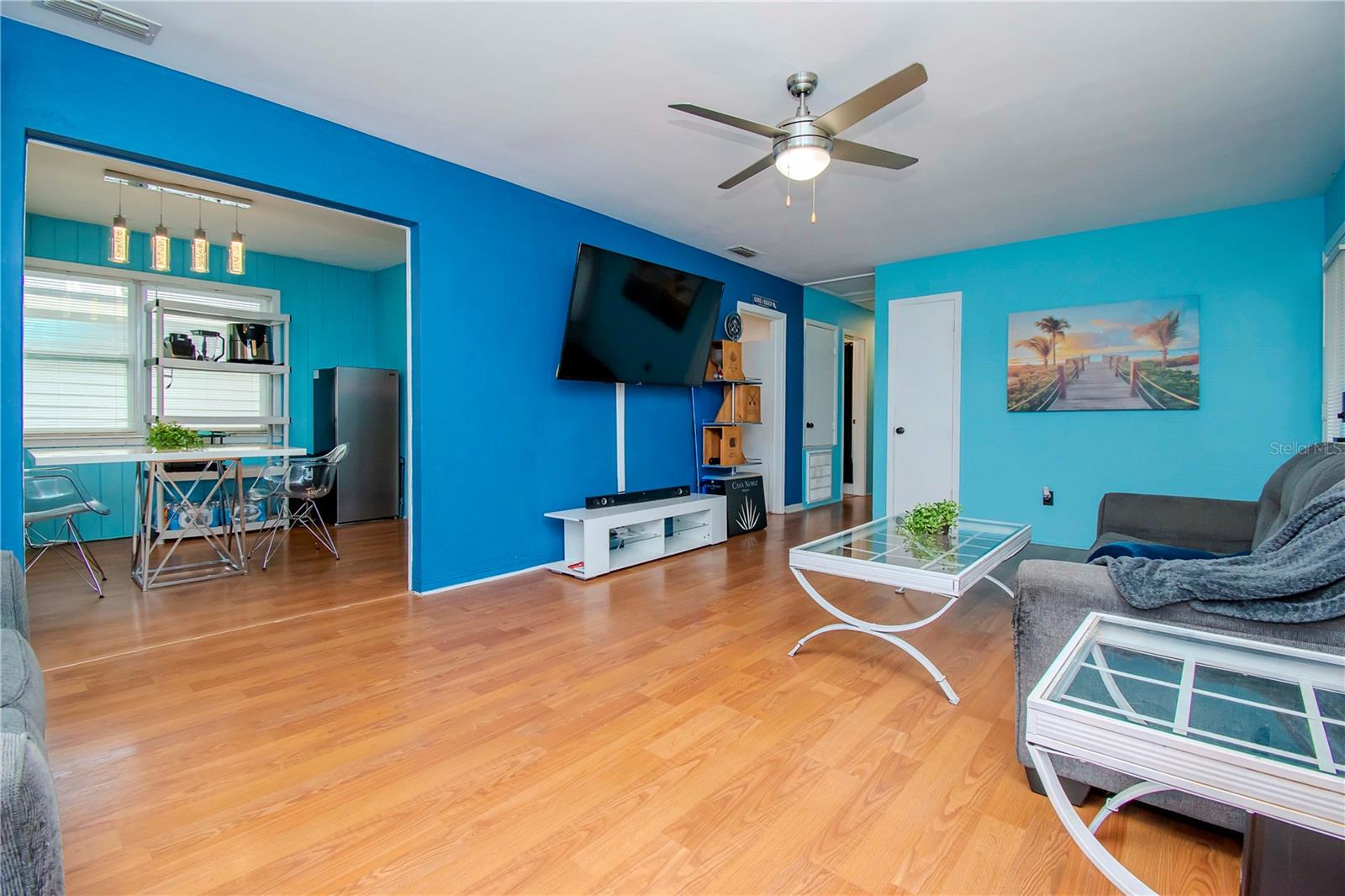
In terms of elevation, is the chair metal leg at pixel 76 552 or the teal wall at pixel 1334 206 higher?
the teal wall at pixel 1334 206

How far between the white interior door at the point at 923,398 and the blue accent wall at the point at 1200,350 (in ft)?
0.37

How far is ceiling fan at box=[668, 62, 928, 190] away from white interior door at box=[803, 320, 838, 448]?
4.35m

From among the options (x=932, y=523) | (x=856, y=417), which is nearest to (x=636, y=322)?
(x=932, y=523)

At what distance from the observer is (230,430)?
562 cm

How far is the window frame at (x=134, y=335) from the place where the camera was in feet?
15.6

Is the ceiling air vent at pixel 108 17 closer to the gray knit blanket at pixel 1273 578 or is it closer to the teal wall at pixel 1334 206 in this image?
the gray knit blanket at pixel 1273 578

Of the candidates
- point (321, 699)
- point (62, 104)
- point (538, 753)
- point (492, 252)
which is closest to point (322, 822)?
point (538, 753)

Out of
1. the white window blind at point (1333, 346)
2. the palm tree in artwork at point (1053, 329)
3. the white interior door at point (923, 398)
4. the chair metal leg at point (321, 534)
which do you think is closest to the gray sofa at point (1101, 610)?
the white window blind at point (1333, 346)

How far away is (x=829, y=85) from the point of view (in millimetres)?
2703

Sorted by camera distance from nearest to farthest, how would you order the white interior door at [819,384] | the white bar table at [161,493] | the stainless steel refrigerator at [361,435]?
the white bar table at [161,493]
the stainless steel refrigerator at [361,435]
the white interior door at [819,384]

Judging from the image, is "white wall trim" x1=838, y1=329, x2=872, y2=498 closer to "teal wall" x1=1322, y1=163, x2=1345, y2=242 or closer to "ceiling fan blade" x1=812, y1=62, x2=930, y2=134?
"teal wall" x1=1322, y1=163, x2=1345, y2=242

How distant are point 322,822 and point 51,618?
2689mm

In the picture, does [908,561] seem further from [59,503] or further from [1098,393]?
[59,503]

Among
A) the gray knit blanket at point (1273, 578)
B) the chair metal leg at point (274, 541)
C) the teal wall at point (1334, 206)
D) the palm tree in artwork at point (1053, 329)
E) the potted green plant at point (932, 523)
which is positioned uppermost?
the teal wall at point (1334, 206)
